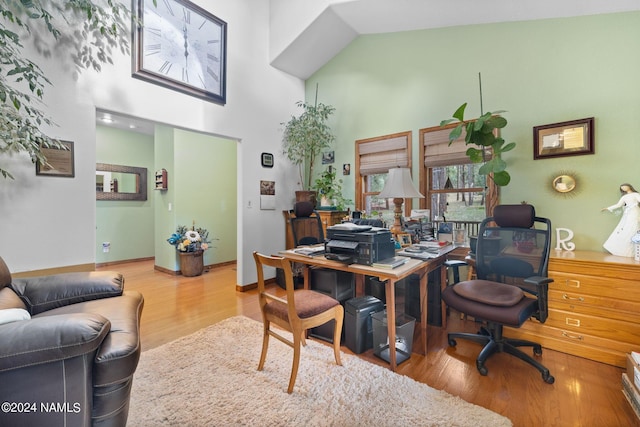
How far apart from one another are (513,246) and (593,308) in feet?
2.30

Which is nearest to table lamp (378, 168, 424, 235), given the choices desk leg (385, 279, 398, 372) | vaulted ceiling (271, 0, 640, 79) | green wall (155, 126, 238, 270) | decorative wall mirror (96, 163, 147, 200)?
desk leg (385, 279, 398, 372)

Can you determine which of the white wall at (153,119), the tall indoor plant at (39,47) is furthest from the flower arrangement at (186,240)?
the tall indoor plant at (39,47)

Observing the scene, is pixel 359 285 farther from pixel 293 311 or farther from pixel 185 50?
pixel 185 50

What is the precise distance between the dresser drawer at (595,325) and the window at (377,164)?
185 centimetres

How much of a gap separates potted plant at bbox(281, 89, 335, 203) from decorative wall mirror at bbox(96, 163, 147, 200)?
3585 mm

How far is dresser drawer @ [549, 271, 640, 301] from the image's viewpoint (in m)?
1.96

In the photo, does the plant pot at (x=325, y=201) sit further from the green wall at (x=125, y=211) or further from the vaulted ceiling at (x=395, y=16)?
the green wall at (x=125, y=211)

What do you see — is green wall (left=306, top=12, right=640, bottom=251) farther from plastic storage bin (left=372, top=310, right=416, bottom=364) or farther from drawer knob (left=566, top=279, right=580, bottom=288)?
plastic storage bin (left=372, top=310, right=416, bottom=364)

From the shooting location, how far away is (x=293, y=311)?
1.66 meters

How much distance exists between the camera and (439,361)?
6.82ft

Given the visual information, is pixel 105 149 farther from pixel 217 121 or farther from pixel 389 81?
pixel 389 81

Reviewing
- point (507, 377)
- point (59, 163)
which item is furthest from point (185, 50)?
point (507, 377)

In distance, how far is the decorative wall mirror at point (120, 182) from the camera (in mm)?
5215

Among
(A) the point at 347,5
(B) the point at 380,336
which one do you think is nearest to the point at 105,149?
(A) the point at 347,5
